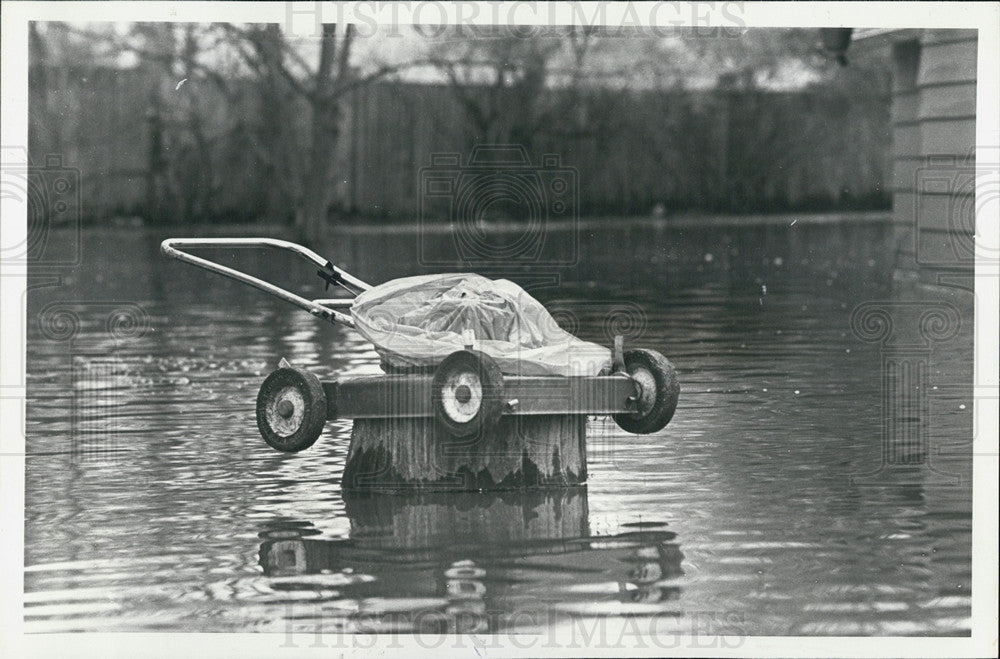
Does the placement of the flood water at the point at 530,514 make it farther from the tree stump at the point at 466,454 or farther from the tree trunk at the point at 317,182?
the tree trunk at the point at 317,182

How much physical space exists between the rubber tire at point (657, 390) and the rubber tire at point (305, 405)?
5.57ft

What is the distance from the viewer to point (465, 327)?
9609 millimetres

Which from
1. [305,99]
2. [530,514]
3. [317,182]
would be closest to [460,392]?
[530,514]

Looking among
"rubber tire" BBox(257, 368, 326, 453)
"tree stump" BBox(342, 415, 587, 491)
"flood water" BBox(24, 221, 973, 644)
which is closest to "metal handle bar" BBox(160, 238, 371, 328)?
"rubber tire" BBox(257, 368, 326, 453)

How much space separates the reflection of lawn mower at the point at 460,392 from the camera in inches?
357

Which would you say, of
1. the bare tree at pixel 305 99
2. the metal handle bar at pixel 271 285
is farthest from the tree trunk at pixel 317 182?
the metal handle bar at pixel 271 285

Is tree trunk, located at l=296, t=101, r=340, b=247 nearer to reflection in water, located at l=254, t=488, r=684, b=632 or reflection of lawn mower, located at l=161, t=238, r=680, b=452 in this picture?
reflection of lawn mower, located at l=161, t=238, r=680, b=452

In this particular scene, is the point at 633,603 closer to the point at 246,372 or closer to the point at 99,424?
the point at 99,424

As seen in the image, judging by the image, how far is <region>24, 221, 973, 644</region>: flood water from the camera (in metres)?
7.37

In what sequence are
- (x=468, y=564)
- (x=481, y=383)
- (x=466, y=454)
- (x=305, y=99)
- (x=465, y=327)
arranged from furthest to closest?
(x=305, y=99), (x=465, y=327), (x=466, y=454), (x=481, y=383), (x=468, y=564)

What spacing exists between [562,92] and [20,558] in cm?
2883

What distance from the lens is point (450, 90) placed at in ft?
112

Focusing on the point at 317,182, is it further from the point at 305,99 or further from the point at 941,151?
the point at 941,151

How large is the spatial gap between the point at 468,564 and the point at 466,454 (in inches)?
59.5
